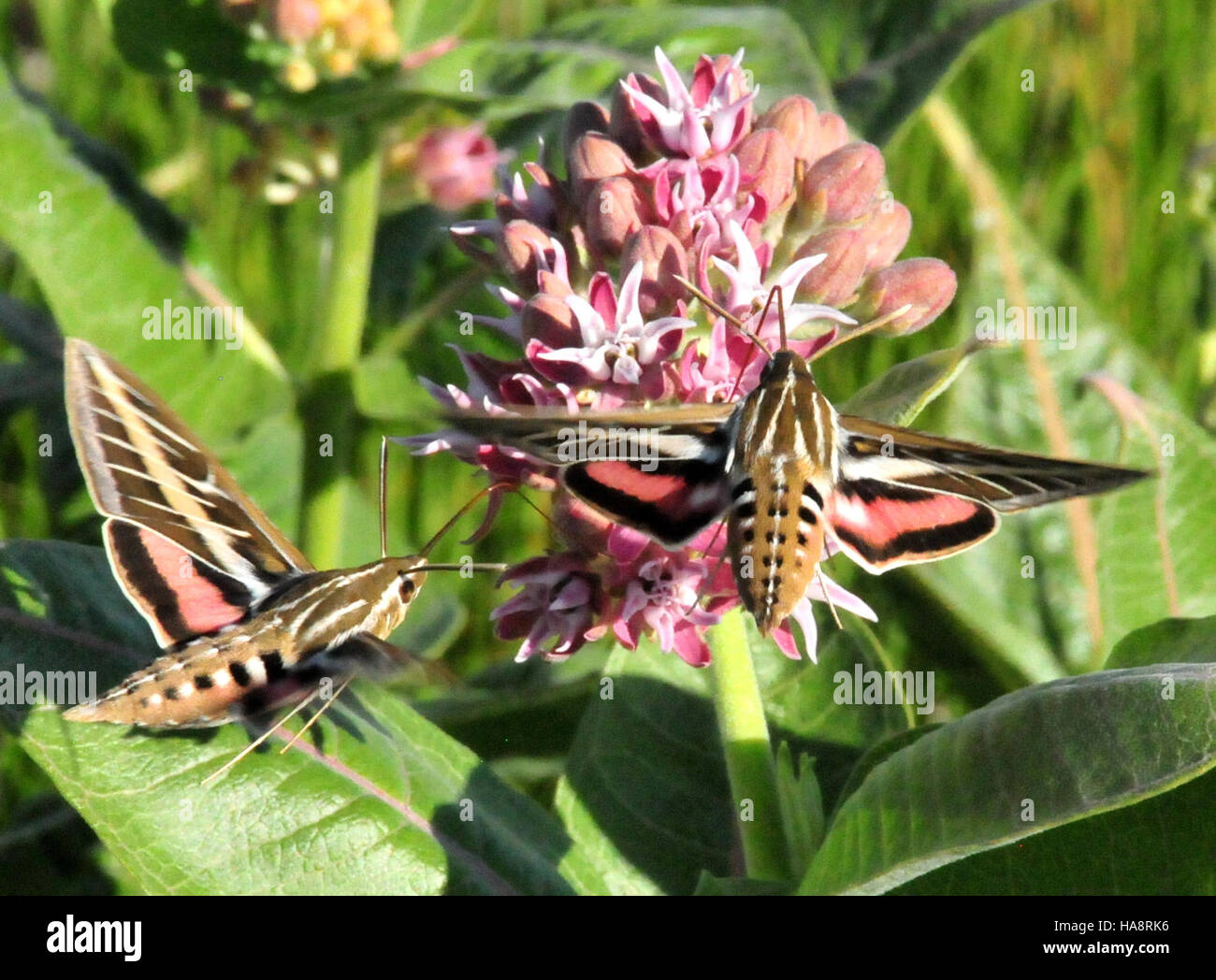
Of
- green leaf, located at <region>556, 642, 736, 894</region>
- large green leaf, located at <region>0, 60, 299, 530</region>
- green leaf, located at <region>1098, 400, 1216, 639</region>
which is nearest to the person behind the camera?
green leaf, located at <region>556, 642, 736, 894</region>

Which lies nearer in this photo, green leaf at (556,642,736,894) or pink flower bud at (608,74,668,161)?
pink flower bud at (608,74,668,161)

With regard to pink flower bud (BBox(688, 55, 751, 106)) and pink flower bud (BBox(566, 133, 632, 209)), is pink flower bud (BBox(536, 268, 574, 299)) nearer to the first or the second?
pink flower bud (BBox(566, 133, 632, 209))

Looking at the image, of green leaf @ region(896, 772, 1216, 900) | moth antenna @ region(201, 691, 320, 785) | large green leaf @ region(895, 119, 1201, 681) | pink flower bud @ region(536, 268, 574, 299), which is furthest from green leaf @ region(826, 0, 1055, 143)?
moth antenna @ region(201, 691, 320, 785)

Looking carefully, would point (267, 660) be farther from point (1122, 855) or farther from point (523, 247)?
point (1122, 855)

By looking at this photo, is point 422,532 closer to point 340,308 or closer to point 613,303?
point 340,308

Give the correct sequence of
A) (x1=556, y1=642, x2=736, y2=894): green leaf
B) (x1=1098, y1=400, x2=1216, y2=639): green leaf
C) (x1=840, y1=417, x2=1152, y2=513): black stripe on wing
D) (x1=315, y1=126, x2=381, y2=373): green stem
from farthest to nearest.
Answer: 1. (x1=315, y1=126, x2=381, y2=373): green stem
2. (x1=1098, y1=400, x2=1216, y2=639): green leaf
3. (x1=556, y1=642, x2=736, y2=894): green leaf
4. (x1=840, y1=417, x2=1152, y2=513): black stripe on wing

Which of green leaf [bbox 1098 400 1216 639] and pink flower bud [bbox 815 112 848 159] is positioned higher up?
A: pink flower bud [bbox 815 112 848 159]
